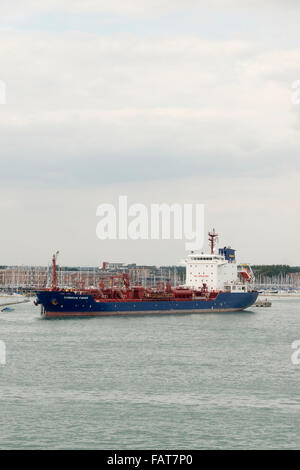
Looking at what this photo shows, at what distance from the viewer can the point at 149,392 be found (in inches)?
1055

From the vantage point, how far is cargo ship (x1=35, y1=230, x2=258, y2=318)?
64.5m

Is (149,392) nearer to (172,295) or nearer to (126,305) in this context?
(126,305)

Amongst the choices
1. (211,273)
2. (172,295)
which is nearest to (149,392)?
(172,295)

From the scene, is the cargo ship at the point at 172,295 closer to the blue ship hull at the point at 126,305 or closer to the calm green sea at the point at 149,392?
the blue ship hull at the point at 126,305

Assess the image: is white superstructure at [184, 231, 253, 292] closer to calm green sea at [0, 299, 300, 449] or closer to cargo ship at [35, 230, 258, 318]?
cargo ship at [35, 230, 258, 318]

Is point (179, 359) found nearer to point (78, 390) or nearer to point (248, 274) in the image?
point (78, 390)

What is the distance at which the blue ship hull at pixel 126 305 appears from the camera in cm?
6397

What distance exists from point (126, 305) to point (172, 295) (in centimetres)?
648

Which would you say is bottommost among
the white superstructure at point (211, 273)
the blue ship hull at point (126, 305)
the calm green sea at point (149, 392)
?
the calm green sea at point (149, 392)

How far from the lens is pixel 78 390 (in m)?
27.1

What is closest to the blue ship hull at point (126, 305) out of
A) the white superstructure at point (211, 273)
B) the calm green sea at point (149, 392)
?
the white superstructure at point (211, 273)

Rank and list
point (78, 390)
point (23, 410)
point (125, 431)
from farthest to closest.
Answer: point (78, 390)
point (23, 410)
point (125, 431)
